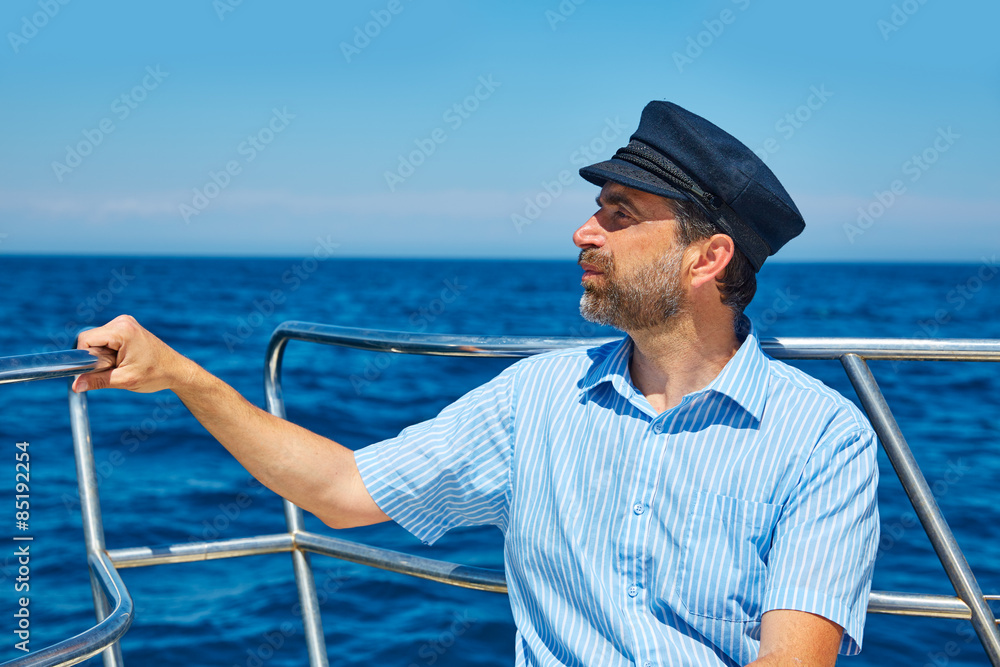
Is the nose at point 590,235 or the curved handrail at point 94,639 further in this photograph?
the nose at point 590,235

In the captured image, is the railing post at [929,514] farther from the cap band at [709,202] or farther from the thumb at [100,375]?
the thumb at [100,375]

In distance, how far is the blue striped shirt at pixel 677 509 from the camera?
1.30 m

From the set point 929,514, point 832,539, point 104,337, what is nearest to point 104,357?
point 104,337

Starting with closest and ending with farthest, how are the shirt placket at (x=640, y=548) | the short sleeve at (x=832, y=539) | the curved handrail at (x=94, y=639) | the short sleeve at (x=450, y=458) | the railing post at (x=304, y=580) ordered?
the curved handrail at (x=94, y=639), the short sleeve at (x=832, y=539), the shirt placket at (x=640, y=548), the short sleeve at (x=450, y=458), the railing post at (x=304, y=580)

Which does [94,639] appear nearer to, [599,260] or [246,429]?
[246,429]

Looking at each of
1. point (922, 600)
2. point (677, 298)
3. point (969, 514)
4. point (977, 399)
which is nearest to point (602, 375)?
point (677, 298)

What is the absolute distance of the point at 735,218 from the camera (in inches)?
59.2

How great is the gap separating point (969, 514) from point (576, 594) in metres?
6.78

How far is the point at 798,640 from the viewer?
1.24 meters

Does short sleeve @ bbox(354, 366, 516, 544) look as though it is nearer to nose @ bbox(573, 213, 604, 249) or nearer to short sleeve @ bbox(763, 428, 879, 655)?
nose @ bbox(573, 213, 604, 249)

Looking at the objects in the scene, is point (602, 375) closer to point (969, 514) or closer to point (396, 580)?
point (396, 580)

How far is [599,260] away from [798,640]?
67 cm

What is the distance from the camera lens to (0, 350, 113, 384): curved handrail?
1.20 m

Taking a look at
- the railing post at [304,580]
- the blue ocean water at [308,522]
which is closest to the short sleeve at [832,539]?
the railing post at [304,580]
